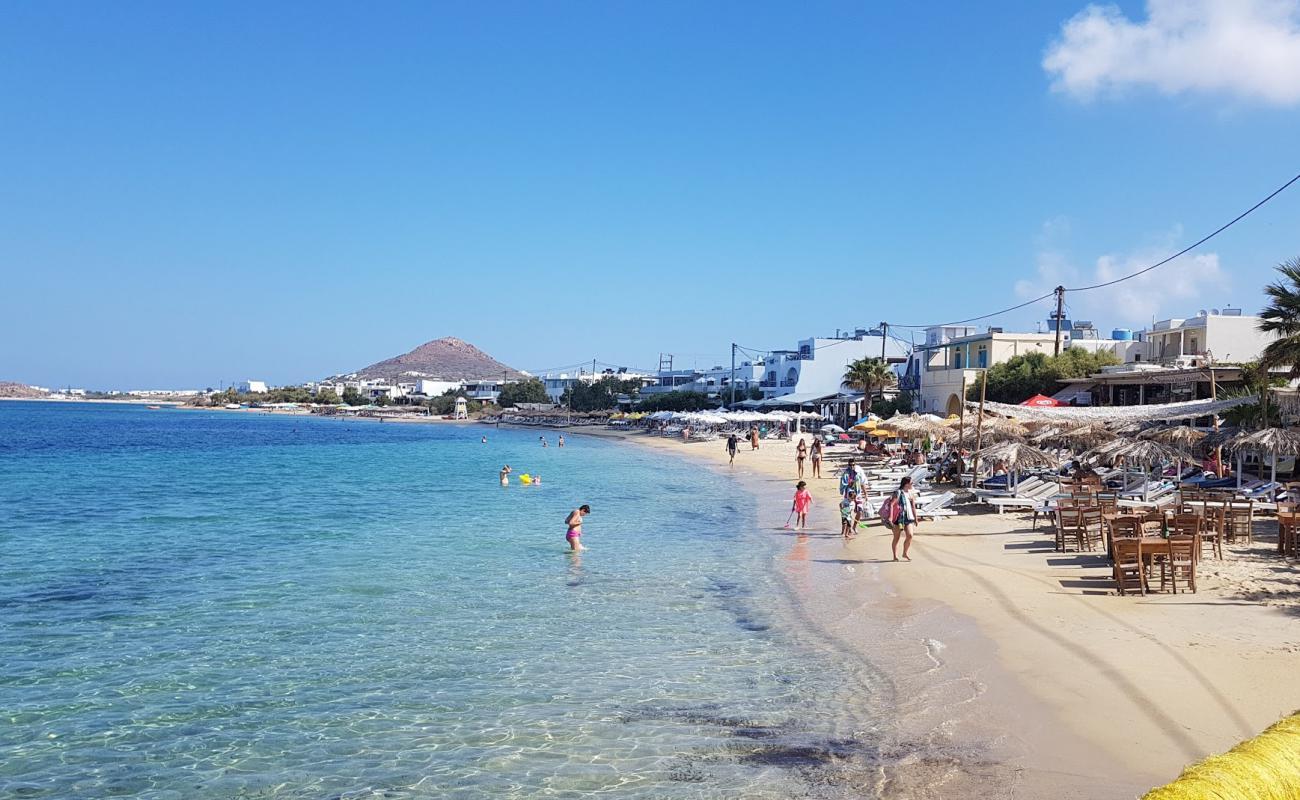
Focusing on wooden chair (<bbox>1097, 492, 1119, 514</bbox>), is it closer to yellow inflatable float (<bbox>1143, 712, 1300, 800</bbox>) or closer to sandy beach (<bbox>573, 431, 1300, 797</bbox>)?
sandy beach (<bbox>573, 431, 1300, 797</bbox>)

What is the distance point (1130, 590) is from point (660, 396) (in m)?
86.5

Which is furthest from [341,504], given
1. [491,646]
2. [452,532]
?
[491,646]

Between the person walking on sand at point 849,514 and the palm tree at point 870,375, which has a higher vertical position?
the palm tree at point 870,375

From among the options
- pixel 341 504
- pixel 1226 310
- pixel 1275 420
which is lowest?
pixel 341 504

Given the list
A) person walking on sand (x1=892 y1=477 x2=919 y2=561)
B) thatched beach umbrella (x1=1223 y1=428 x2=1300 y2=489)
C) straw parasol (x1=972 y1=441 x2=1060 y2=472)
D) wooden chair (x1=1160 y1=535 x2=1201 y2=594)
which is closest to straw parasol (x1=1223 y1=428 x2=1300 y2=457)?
thatched beach umbrella (x1=1223 y1=428 x2=1300 y2=489)

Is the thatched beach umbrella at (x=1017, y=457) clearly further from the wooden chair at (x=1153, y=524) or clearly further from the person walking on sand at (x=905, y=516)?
the person walking on sand at (x=905, y=516)

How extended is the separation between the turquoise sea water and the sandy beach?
87cm

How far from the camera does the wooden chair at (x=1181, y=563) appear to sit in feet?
37.3

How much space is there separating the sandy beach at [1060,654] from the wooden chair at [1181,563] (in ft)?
0.77

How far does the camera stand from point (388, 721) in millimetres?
7953

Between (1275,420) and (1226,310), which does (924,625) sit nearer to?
(1275,420)

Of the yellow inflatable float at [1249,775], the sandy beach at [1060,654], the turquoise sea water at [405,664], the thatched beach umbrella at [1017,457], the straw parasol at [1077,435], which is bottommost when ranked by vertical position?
the turquoise sea water at [405,664]

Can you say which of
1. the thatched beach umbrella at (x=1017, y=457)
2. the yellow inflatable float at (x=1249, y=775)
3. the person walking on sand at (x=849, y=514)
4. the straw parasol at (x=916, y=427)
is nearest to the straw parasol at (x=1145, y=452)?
the thatched beach umbrella at (x=1017, y=457)

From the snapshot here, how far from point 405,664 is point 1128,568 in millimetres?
9428
